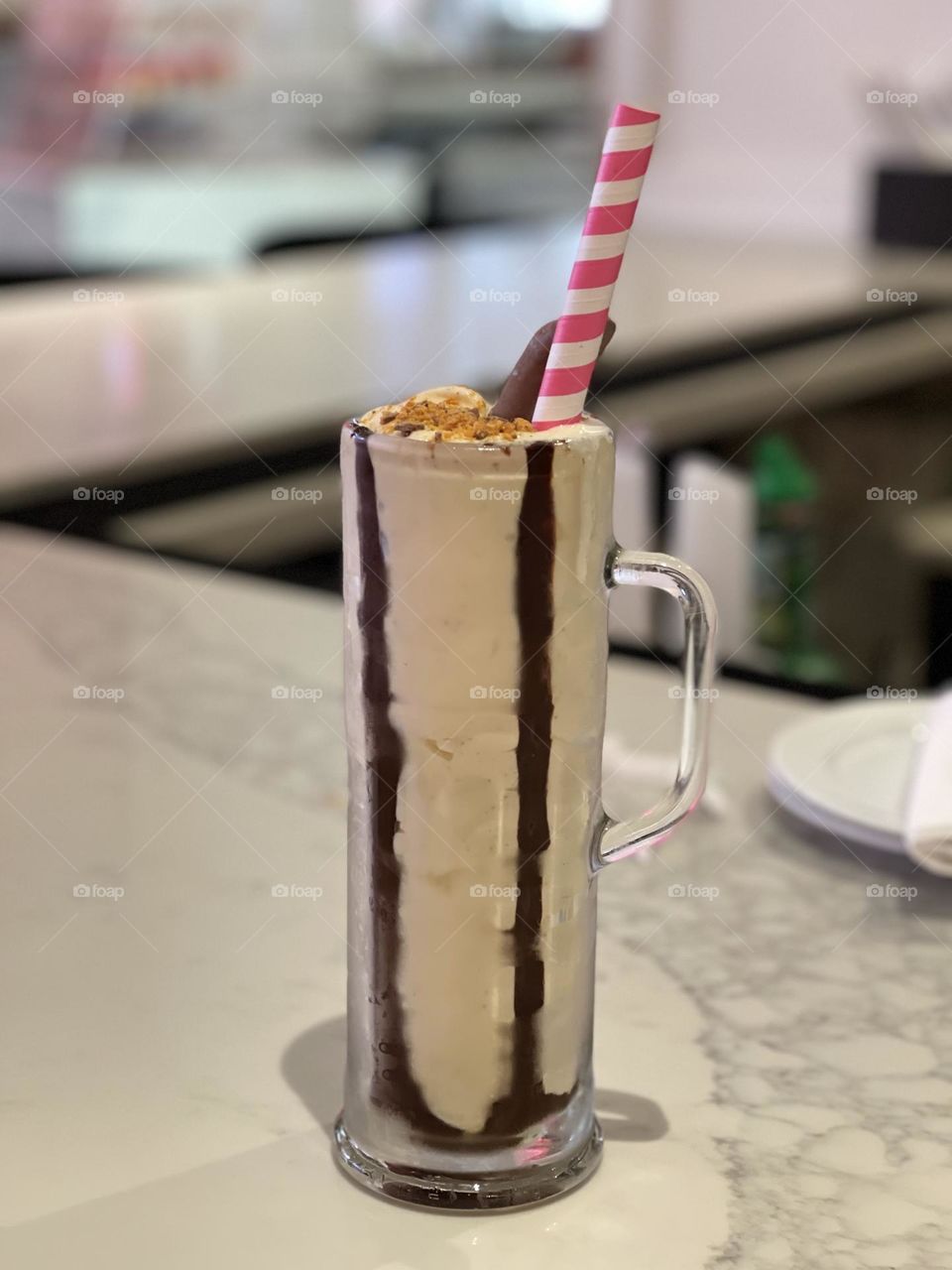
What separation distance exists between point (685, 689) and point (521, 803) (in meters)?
0.10

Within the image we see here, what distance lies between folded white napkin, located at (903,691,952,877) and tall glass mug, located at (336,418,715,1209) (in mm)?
318

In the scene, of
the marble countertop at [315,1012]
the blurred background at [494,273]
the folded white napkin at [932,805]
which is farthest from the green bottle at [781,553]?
the folded white napkin at [932,805]

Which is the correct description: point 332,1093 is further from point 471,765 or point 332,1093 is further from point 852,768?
point 852,768

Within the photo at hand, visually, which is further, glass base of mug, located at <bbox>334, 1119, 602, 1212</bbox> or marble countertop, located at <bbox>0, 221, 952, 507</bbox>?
marble countertop, located at <bbox>0, 221, 952, 507</bbox>

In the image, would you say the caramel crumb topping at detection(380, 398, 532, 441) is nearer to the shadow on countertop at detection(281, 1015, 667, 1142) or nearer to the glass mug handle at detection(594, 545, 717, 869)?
the glass mug handle at detection(594, 545, 717, 869)

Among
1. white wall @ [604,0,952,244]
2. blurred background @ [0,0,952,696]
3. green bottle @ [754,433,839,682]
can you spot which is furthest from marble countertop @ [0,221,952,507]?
white wall @ [604,0,952,244]

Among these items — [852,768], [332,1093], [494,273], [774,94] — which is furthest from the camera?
[774,94]

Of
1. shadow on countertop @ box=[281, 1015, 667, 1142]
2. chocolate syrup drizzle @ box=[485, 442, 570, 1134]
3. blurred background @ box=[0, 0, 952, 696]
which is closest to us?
chocolate syrup drizzle @ box=[485, 442, 570, 1134]

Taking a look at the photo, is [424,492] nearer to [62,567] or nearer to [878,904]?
[878,904]

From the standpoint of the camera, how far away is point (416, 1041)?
2.12ft

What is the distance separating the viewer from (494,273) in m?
3.11

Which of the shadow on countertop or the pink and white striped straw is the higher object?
the pink and white striped straw

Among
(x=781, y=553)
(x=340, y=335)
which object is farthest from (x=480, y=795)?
(x=340, y=335)

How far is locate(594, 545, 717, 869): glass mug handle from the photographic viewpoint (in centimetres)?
65
